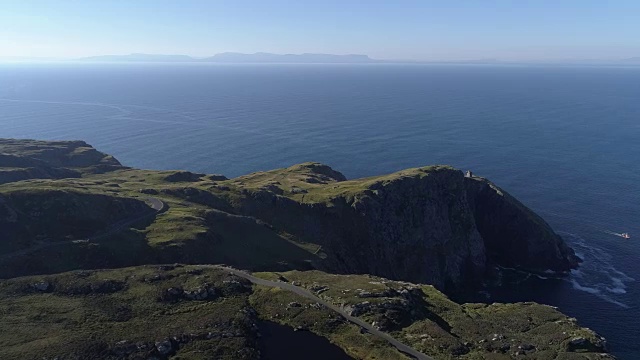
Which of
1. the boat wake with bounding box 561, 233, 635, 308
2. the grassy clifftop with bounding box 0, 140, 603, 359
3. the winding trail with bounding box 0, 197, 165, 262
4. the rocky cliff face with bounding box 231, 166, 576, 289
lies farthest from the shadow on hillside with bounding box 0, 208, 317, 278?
the boat wake with bounding box 561, 233, 635, 308

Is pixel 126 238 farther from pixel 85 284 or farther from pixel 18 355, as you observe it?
pixel 18 355

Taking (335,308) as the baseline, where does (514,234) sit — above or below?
below

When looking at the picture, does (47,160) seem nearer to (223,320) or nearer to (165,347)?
(223,320)

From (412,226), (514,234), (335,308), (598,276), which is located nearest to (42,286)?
(335,308)

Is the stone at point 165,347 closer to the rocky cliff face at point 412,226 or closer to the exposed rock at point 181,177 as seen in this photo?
the rocky cliff face at point 412,226

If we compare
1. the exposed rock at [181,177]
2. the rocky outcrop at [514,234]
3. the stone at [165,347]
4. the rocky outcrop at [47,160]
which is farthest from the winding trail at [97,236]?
the rocky outcrop at [514,234]

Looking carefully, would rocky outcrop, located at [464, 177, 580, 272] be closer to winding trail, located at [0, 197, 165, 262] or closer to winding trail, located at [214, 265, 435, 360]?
winding trail, located at [214, 265, 435, 360]

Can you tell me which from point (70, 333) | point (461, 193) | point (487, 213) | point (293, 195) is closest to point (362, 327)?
point (70, 333)
